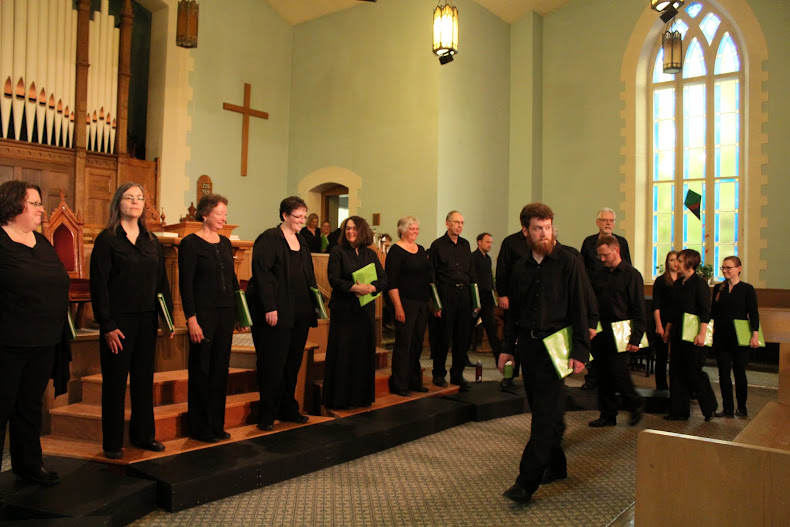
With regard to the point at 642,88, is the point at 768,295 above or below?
below

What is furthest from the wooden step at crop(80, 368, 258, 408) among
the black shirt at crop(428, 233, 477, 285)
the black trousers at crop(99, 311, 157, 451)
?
the black shirt at crop(428, 233, 477, 285)

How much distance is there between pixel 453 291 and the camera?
5.07 m

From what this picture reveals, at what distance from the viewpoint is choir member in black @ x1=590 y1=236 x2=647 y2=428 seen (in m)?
4.39

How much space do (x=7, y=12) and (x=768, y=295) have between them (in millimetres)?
9955

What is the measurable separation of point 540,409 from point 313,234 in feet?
20.2

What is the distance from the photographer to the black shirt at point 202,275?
3338 millimetres

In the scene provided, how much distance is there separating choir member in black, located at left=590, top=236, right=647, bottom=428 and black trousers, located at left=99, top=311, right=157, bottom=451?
116 inches

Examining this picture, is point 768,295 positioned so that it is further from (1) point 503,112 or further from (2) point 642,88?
(1) point 503,112

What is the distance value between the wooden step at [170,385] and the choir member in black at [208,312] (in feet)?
1.59

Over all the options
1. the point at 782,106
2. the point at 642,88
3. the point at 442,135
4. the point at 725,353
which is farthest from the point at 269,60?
the point at 725,353

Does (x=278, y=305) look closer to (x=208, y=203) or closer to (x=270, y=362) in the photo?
(x=270, y=362)

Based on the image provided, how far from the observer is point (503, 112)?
→ 9938 millimetres

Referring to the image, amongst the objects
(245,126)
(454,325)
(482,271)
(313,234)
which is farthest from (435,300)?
(245,126)

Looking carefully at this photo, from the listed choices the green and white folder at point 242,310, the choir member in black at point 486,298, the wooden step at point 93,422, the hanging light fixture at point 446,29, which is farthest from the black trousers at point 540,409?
the hanging light fixture at point 446,29
